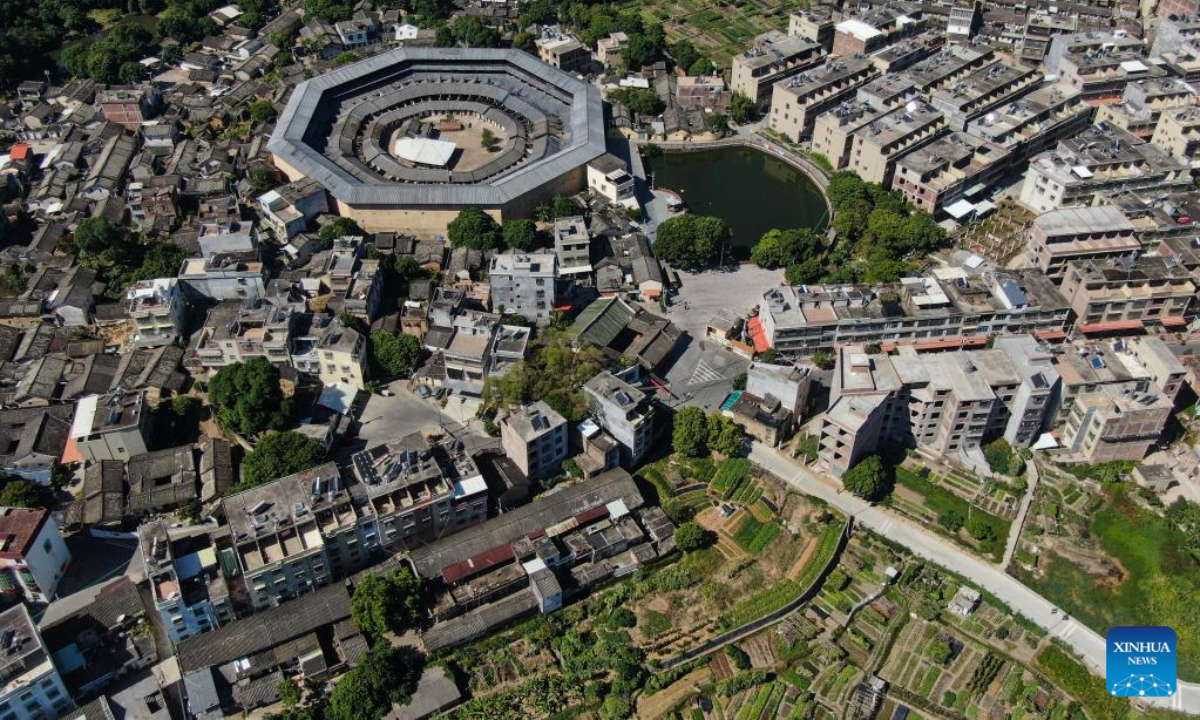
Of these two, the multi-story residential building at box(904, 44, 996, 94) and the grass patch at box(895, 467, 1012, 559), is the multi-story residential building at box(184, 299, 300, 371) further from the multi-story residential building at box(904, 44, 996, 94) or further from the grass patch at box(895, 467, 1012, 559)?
the multi-story residential building at box(904, 44, 996, 94)

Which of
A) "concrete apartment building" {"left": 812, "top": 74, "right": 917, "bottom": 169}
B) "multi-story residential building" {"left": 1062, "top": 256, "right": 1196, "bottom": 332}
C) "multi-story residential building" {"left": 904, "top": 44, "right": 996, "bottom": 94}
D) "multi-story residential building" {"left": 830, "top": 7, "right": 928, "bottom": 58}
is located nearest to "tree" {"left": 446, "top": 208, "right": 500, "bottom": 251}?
"concrete apartment building" {"left": 812, "top": 74, "right": 917, "bottom": 169}

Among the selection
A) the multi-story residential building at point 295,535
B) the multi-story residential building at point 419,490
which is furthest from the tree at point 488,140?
the multi-story residential building at point 295,535

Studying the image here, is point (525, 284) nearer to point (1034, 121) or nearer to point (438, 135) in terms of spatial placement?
point (438, 135)

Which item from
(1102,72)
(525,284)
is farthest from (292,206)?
(1102,72)

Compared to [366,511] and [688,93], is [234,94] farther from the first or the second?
[366,511]

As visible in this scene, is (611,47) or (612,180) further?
(611,47)

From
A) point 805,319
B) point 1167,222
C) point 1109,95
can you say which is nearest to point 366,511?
point 805,319
